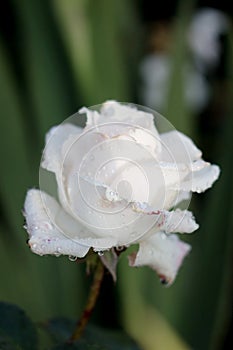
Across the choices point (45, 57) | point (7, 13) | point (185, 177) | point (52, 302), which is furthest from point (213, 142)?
point (185, 177)

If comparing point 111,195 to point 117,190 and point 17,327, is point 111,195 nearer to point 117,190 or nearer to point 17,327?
point 117,190

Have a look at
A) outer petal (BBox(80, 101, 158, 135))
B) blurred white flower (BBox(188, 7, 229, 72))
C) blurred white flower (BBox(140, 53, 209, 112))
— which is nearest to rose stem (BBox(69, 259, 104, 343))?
outer petal (BBox(80, 101, 158, 135))

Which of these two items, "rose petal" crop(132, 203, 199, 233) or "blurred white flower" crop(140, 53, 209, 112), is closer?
"rose petal" crop(132, 203, 199, 233)

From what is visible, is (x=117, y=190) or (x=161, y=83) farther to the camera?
(x=161, y=83)

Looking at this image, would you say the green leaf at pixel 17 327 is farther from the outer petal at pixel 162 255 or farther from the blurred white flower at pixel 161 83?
the blurred white flower at pixel 161 83

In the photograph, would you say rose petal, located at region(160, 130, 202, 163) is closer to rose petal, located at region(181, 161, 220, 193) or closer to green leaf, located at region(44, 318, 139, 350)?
rose petal, located at region(181, 161, 220, 193)

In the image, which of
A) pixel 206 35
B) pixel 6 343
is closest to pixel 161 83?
pixel 206 35

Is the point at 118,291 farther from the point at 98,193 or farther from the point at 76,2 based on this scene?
the point at 98,193
